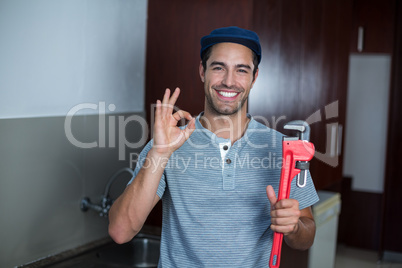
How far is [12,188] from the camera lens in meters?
1.57

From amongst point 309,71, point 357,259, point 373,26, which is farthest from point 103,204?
point 373,26

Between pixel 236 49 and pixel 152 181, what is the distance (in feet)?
1.62

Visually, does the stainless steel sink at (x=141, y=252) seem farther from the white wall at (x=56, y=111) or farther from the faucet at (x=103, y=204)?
the faucet at (x=103, y=204)

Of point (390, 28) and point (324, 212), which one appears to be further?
point (390, 28)

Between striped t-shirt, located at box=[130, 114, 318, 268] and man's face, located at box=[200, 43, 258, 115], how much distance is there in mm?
108

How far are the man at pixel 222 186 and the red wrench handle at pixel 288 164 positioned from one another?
72 millimetres

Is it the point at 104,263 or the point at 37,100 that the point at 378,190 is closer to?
the point at 104,263

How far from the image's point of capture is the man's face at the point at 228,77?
1.39m

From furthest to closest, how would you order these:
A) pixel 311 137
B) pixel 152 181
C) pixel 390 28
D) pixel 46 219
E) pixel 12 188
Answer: pixel 390 28 → pixel 311 137 → pixel 46 219 → pixel 12 188 → pixel 152 181

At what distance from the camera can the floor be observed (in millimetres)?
3998

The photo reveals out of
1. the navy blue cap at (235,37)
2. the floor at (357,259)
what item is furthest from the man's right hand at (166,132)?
the floor at (357,259)

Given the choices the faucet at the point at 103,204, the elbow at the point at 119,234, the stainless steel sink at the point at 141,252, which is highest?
the elbow at the point at 119,234

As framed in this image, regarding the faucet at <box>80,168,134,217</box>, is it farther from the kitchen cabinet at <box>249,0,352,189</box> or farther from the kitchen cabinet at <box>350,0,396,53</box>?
the kitchen cabinet at <box>350,0,396,53</box>

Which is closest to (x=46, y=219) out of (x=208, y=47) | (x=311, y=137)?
(x=208, y=47)
